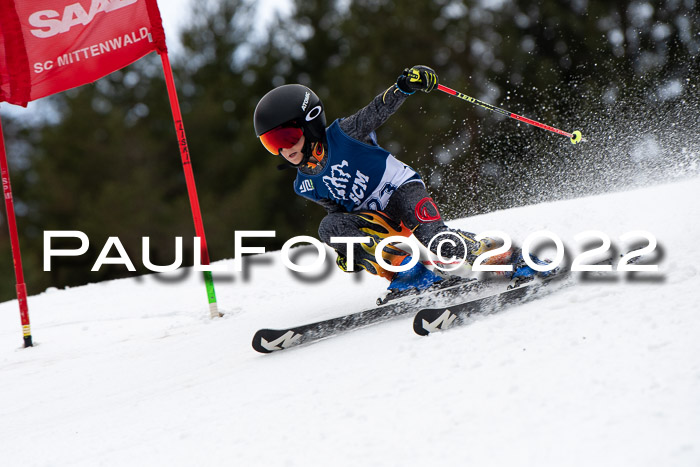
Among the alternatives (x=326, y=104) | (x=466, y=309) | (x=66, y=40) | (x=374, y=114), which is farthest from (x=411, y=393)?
(x=326, y=104)

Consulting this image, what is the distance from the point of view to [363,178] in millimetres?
3648

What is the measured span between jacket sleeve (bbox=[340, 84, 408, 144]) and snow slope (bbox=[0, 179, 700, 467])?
1.07 meters

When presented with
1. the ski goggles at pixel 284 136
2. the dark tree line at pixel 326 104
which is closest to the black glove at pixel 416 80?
the ski goggles at pixel 284 136

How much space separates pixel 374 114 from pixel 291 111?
1.50 ft

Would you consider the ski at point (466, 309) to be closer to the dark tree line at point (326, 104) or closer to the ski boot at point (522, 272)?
the ski boot at point (522, 272)

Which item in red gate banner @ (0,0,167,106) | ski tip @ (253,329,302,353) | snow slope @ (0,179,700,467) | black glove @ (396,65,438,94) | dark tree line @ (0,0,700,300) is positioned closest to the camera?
snow slope @ (0,179,700,467)

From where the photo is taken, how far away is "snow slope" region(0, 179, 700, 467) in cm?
164

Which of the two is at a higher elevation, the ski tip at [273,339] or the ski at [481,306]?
the ski at [481,306]

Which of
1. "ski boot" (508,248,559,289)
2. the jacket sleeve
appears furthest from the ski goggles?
"ski boot" (508,248,559,289)

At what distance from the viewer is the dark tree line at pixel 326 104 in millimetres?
14102

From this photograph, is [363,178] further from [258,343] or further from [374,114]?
[258,343]

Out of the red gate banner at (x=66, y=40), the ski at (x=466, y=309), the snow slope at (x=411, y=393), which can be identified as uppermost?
the red gate banner at (x=66, y=40)

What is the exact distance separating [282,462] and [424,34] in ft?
53.1

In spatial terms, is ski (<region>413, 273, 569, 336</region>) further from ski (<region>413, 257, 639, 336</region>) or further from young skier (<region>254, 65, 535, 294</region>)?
young skier (<region>254, 65, 535, 294</region>)
